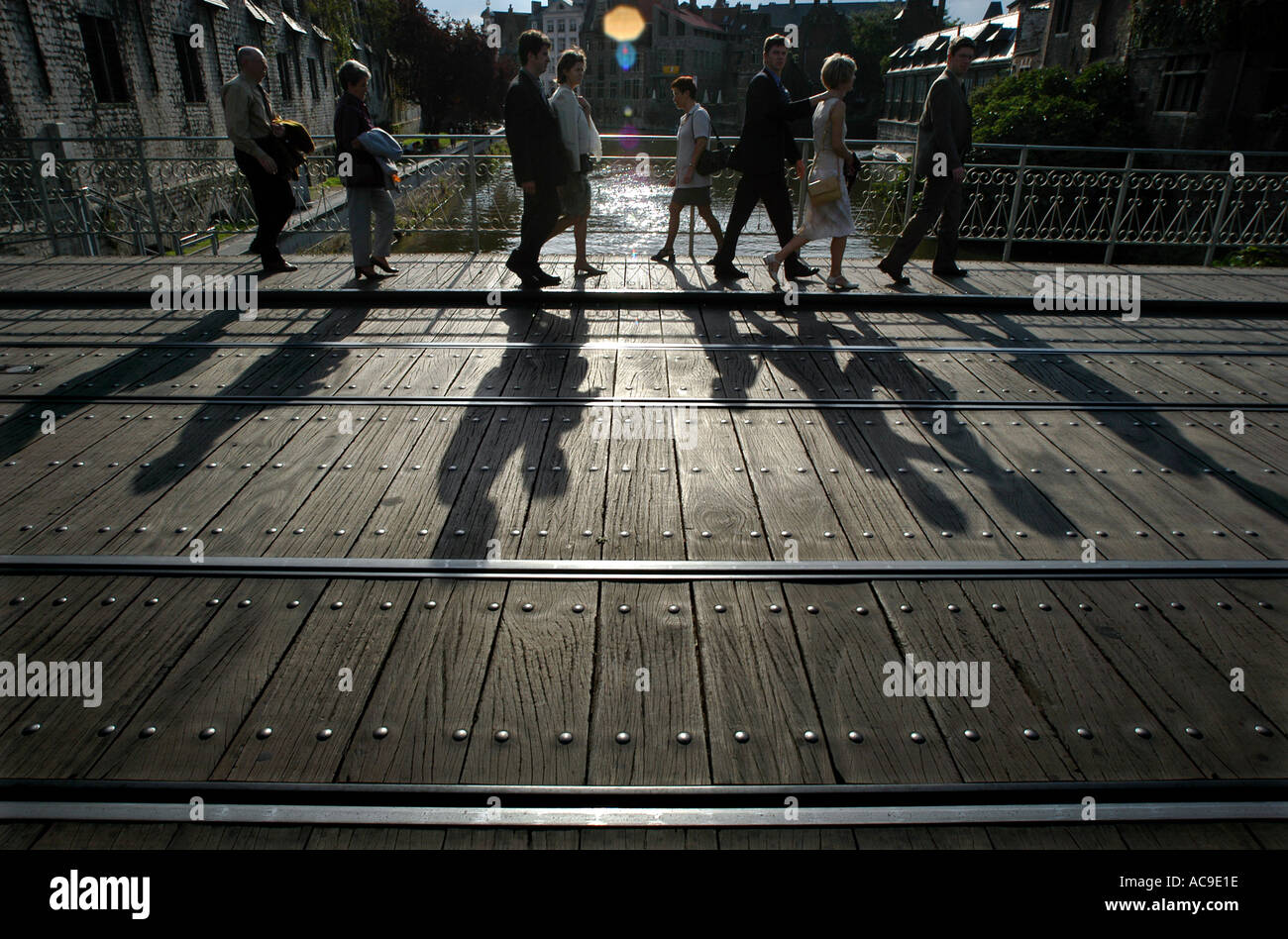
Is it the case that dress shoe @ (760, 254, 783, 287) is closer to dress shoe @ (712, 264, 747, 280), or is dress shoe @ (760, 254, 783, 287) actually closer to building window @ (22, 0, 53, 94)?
dress shoe @ (712, 264, 747, 280)

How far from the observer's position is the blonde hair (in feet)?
21.0

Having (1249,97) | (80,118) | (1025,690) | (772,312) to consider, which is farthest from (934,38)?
(1025,690)

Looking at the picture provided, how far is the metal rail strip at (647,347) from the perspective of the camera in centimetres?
577

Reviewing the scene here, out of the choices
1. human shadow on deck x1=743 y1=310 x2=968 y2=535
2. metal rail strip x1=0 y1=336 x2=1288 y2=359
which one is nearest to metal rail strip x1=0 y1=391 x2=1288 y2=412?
human shadow on deck x1=743 y1=310 x2=968 y2=535

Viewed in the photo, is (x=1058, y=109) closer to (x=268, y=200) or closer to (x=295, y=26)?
(x=268, y=200)

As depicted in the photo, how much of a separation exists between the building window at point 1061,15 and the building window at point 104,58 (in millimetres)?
32467

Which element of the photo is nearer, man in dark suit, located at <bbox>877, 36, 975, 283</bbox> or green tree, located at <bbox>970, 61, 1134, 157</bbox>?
man in dark suit, located at <bbox>877, 36, 975, 283</bbox>

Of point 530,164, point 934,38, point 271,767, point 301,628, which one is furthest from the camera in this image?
point 934,38

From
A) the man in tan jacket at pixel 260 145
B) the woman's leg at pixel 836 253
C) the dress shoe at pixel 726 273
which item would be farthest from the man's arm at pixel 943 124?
the man in tan jacket at pixel 260 145

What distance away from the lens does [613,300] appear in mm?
7023

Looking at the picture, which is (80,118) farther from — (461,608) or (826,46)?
(826,46)

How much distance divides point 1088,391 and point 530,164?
473 cm

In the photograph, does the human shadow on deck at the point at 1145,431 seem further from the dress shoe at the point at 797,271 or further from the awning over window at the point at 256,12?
the awning over window at the point at 256,12

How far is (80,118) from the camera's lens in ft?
49.1
